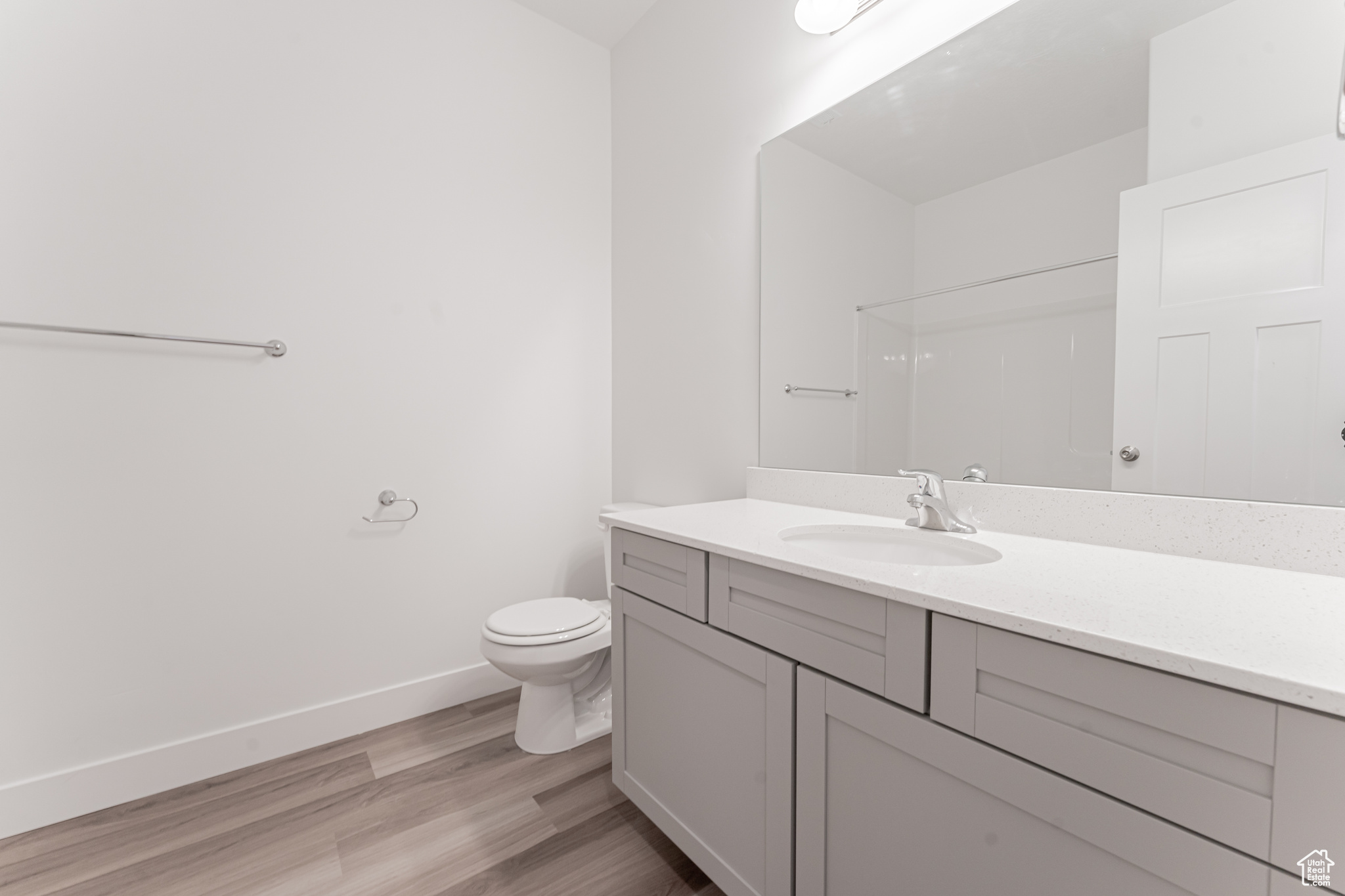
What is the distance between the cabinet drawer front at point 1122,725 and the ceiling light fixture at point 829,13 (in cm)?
148

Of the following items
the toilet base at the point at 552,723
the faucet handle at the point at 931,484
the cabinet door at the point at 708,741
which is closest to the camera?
the cabinet door at the point at 708,741

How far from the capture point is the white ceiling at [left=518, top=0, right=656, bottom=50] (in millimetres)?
2107

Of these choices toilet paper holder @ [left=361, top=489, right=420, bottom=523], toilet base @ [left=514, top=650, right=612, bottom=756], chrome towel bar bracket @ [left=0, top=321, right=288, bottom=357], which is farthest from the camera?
toilet paper holder @ [left=361, top=489, right=420, bottom=523]

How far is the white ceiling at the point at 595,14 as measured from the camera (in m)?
2.11

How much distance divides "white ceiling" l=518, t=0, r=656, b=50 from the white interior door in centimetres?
195

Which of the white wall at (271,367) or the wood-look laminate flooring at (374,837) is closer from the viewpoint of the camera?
the wood-look laminate flooring at (374,837)

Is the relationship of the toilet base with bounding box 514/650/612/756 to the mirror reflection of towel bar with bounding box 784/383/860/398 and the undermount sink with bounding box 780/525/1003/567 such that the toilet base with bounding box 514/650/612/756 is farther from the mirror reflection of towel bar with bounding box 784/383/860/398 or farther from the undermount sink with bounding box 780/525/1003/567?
the mirror reflection of towel bar with bounding box 784/383/860/398

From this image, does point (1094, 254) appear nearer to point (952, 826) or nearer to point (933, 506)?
point (933, 506)

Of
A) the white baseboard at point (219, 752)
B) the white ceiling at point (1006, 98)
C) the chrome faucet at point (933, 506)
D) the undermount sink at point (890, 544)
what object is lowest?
the white baseboard at point (219, 752)

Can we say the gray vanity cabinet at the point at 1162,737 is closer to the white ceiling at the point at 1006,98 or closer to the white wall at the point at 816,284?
the white wall at the point at 816,284

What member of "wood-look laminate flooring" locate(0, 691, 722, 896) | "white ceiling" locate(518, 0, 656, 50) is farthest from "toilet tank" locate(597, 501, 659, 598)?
"white ceiling" locate(518, 0, 656, 50)

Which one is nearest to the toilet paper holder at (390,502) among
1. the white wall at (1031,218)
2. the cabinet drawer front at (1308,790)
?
the white wall at (1031,218)

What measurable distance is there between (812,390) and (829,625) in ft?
2.82

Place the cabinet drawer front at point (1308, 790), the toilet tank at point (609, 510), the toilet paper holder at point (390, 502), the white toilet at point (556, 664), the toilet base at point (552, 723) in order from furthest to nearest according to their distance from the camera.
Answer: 1. the toilet tank at point (609, 510)
2. the toilet paper holder at point (390, 502)
3. the toilet base at point (552, 723)
4. the white toilet at point (556, 664)
5. the cabinet drawer front at point (1308, 790)
